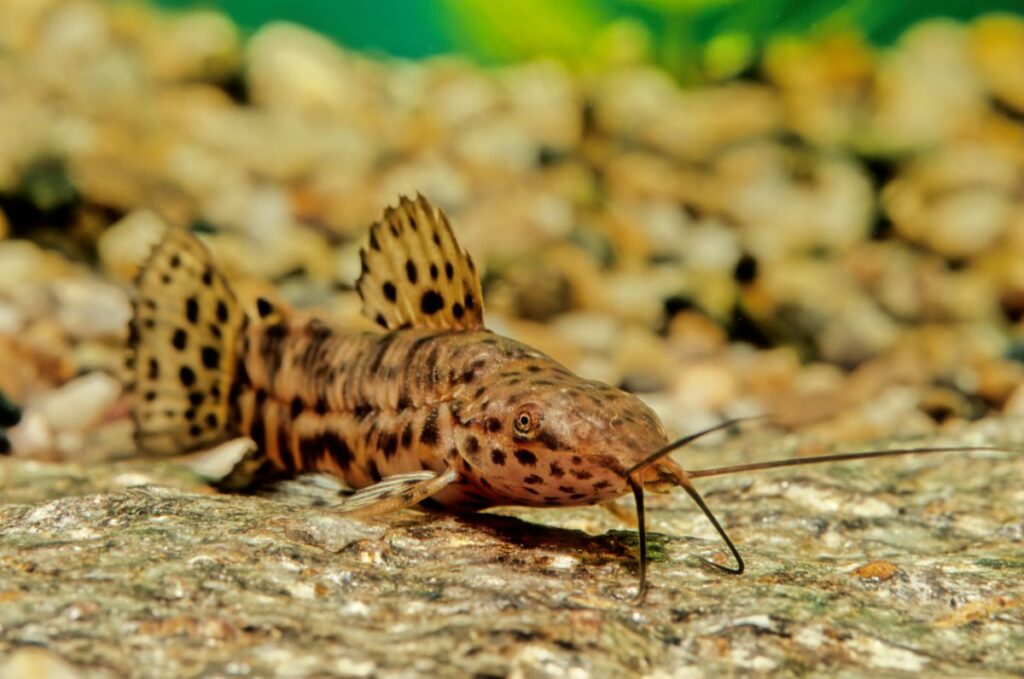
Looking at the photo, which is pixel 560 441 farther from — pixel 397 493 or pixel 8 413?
pixel 8 413

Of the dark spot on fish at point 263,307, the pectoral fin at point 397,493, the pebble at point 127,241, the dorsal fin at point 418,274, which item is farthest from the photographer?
the pebble at point 127,241

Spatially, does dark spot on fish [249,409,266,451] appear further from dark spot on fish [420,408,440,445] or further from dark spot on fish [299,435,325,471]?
dark spot on fish [420,408,440,445]

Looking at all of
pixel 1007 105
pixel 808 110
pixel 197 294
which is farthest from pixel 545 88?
pixel 197 294

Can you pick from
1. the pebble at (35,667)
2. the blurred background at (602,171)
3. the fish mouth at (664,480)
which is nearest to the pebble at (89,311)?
the blurred background at (602,171)

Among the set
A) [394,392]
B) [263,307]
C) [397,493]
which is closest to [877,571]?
[397,493]

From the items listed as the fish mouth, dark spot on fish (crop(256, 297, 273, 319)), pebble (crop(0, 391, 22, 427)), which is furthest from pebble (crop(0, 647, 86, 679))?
pebble (crop(0, 391, 22, 427))

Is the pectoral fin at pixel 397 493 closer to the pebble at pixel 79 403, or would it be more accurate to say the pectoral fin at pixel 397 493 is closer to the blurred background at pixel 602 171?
the pebble at pixel 79 403

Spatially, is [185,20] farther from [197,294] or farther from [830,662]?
[830,662]
